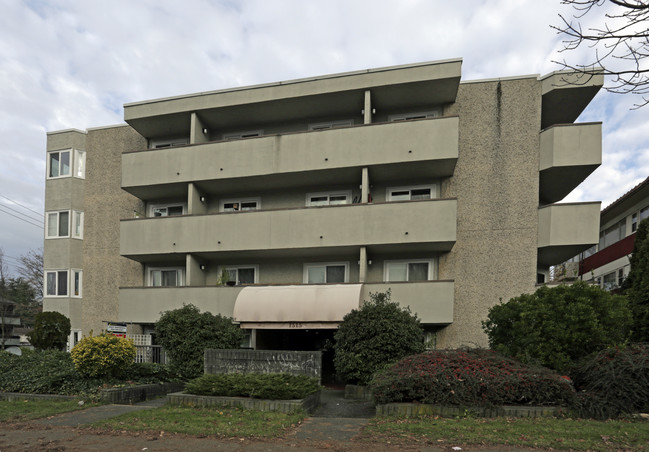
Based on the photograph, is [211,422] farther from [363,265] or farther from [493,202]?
[493,202]

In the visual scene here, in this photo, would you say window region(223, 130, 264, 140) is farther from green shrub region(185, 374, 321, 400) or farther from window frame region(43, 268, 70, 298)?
green shrub region(185, 374, 321, 400)

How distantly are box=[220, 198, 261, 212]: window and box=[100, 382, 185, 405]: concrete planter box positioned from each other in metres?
9.69

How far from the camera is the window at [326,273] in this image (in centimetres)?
1958

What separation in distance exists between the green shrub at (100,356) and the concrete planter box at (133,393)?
114 centimetres

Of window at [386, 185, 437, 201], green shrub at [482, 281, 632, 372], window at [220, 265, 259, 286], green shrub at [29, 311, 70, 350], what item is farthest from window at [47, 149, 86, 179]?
green shrub at [482, 281, 632, 372]

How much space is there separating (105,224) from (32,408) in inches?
528

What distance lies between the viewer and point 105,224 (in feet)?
75.4

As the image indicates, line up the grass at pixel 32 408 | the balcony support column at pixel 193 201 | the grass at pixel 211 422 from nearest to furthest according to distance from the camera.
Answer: the grass at pixel 211 422 < the grass at pixel 32 408 < the balcony support column at pixel 193 201

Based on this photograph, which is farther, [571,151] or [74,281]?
[74,281]

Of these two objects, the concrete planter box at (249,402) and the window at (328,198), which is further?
the window at (328,198)

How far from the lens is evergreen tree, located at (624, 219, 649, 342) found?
13141 millimetres

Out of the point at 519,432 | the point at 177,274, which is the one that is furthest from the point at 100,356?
the point at 519,432

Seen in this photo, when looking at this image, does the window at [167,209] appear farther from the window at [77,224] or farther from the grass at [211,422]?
the grass at [211,422]

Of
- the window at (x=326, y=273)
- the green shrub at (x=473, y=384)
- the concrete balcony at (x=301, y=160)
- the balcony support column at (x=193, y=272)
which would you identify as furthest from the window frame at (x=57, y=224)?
the green shrub at (x=473, y=384)
